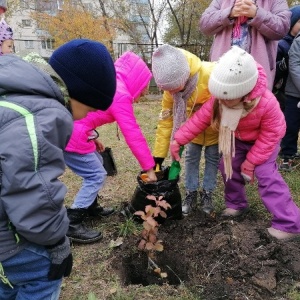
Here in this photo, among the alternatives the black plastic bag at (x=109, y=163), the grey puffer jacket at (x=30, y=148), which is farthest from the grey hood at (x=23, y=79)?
the black plastic bag at (x=109, y=163)

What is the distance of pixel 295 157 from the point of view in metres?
4.43

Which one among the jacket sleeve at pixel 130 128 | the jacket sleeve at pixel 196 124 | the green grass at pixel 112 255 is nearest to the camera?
the green grass at pixel 112 255

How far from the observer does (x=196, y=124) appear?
→ 2.72 meters

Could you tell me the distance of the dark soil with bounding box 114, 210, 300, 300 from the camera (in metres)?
2.21

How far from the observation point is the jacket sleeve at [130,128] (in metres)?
2.58

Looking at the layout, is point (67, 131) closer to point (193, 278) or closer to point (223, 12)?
point (193, 278)

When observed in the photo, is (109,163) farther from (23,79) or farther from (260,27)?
(23,79)

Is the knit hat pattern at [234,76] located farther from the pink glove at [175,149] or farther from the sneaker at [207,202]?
the sneaker at [207,202]

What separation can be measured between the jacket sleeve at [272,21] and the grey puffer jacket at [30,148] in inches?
79.6

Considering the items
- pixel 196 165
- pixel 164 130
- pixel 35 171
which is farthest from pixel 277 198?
pixel 35 171

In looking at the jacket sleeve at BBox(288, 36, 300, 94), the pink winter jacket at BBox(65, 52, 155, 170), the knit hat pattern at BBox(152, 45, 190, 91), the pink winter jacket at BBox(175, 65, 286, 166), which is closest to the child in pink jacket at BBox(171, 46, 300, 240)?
the pink winter jacket at BBox(175, 65, 286, 166)

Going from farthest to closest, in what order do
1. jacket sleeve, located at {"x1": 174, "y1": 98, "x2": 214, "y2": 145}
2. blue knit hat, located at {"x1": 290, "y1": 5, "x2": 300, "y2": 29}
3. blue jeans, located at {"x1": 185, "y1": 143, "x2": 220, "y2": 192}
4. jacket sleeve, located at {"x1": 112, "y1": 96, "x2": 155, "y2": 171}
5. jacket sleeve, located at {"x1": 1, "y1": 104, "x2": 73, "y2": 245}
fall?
1. blue knit hat, located at {"x1": 290, "y1": 5, "x2": 300, "y2": 29}
2. blue jeans, located at {"x1": 185, "y1": 143, "x2": 220, "y2": 192}
3. jacket sleeve, located at {"x1": 174, "y1": 98, "x2": 214, "y2": 145}
4. jacket sleeve, located at {"x1": 112, "y1": 96, "x2": 155, "y2": 171}
5. jacket sleeve, located at {"x1": 1, "y1": 104, "x2": 73, "y2": 245}

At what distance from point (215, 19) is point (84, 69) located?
181 centimetres

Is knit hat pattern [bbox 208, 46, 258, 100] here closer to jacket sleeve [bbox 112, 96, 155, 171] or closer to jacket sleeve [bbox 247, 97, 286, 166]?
jacket sleeve [bbox 247, 97, 286, 166]
